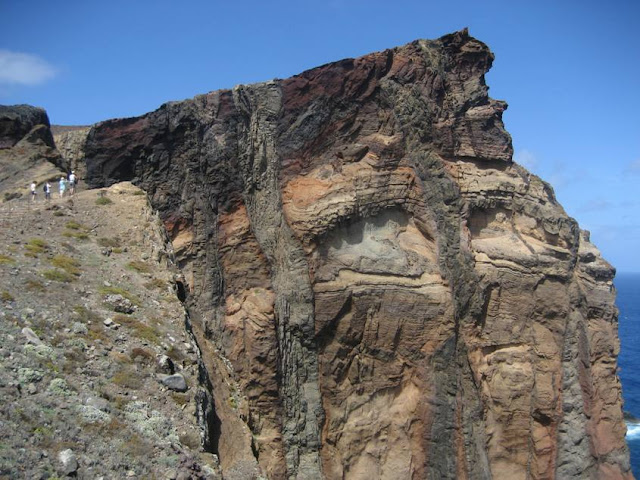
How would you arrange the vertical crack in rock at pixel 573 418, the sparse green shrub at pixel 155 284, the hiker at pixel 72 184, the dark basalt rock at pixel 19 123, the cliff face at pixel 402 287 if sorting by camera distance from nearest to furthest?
the sparse green shrub at pixel 155 284 < the vertical crack in rock at pixel 573 418 < the cliff face at pixel 402 287 < the hiker at pixel 72 184 < the dark basalt rock at pixel 19 123

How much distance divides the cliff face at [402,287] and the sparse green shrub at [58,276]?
478 cm

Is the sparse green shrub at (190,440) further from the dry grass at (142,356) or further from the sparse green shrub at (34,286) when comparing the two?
the sparse green shrub at (34,286)

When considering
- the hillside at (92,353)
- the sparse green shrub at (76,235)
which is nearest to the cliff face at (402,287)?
the hillside at (92,353)

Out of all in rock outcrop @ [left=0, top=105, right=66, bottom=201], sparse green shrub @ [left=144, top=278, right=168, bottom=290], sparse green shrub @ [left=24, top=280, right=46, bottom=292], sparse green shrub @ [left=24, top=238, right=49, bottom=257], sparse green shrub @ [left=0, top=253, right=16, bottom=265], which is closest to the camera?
sparse green shrub @ [left=24, top=280, right=46, bottom=292]

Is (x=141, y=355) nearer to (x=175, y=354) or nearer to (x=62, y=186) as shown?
(x=175, y=354)

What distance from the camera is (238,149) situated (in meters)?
25.0

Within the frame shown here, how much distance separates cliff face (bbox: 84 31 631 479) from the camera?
2225 centimetres

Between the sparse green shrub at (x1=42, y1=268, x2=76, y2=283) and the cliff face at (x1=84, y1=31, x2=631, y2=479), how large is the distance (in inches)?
188

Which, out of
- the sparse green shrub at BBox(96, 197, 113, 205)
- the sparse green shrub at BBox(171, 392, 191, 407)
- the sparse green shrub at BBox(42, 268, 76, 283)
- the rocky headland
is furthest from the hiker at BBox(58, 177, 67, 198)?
the sparse green shrub at BBox(171, 392, 191, 407)

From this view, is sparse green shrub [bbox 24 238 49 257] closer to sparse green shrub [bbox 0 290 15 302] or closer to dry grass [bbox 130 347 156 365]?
sparse green shrub [bbox 0 290 15 302]

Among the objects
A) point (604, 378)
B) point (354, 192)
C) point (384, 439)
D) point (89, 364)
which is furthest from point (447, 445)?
point (89, 364)

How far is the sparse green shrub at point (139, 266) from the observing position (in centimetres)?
1909

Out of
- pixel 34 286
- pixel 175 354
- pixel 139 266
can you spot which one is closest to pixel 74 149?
Answer: pixel 139 266

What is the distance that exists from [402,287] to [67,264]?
1216 centimetres
